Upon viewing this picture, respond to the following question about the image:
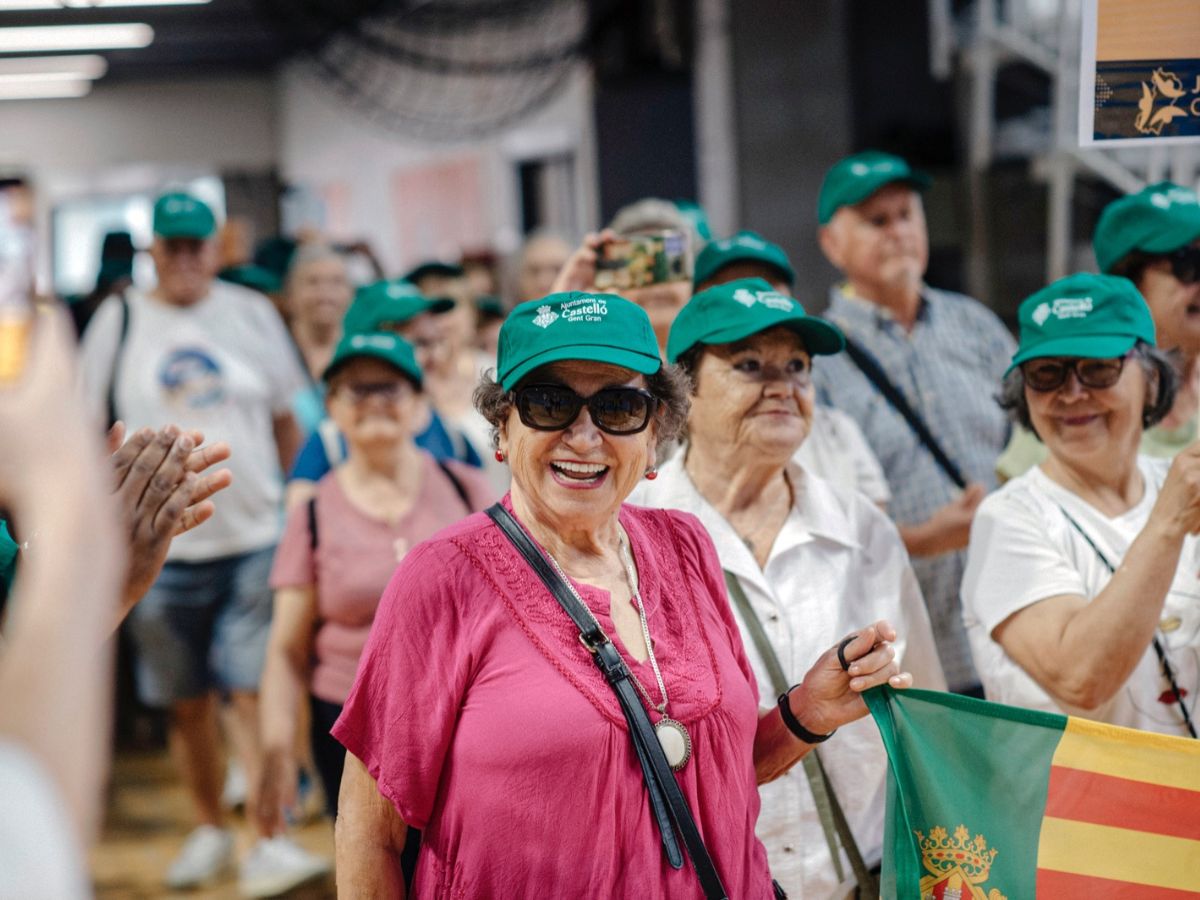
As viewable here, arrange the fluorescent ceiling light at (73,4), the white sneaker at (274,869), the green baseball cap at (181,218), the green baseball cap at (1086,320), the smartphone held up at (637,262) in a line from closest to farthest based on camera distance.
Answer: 1. the green baseball cap at (1086,320)
2. the smartphone held up at (637,262)
3. the white sneaker at (274,869)
4. the green baseball cap at (181,218)
5. the fluorescent ceiling light at (73,4)

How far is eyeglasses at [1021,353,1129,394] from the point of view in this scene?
2.60 metres

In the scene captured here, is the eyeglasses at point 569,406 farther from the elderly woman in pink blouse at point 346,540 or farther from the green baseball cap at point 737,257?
the green baseball cap at point 737,257

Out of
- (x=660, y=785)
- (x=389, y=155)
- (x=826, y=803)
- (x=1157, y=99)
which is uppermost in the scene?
(x=389, y=155)

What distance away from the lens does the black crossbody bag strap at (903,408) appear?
3514mm

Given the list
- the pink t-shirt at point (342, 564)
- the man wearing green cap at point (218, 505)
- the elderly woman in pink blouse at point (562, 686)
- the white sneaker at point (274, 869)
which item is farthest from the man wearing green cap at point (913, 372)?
the white sneaker at point (274, 869)

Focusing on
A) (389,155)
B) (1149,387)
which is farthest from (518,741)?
(389,155)

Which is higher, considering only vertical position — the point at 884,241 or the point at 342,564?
the point at 884,241

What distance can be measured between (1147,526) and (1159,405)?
499 mm

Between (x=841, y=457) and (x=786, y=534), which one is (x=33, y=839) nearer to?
(x=786, y=534)

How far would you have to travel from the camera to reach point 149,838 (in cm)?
521

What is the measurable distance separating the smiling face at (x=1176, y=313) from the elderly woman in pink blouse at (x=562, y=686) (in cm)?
146

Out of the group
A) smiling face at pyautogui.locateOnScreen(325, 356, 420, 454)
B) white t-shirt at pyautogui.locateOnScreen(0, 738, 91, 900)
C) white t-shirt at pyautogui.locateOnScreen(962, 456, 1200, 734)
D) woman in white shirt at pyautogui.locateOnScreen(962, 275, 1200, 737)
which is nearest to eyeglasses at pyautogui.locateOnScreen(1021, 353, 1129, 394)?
woman in white shirt at pyautogui.locateOnScreen(962, 275, 1200, 737)

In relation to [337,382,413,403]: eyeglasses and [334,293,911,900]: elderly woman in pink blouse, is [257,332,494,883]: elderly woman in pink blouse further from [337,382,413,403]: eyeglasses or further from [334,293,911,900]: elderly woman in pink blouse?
[334,293,911,900]: elderly woman in pink blouse

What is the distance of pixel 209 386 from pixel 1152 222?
312 centimetres
